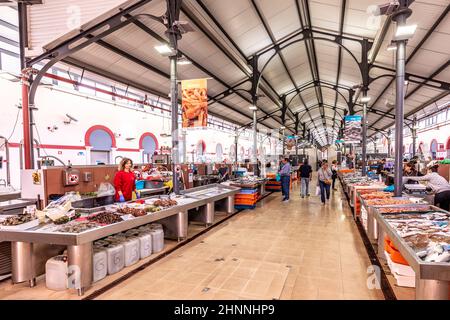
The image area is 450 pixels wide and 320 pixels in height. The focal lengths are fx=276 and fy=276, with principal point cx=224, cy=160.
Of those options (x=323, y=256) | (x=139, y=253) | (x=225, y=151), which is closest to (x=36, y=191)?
(x=139, y=253)

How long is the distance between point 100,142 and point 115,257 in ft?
26.4

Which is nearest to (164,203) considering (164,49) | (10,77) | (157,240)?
(157,240)

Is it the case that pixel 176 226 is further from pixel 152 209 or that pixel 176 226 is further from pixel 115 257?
pixel 115 257

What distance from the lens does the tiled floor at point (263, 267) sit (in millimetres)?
2996

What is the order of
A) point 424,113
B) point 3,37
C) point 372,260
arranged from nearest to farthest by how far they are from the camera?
point 372,260, point 3,37, point 424,113

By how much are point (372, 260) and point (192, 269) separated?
8.44ft

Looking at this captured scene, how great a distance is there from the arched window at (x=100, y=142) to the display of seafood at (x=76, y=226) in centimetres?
730

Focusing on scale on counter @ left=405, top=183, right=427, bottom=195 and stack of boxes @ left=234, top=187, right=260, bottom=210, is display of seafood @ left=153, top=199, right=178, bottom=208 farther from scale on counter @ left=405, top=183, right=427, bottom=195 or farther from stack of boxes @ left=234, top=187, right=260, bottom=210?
scale on counter @ left=405, top=183, right=427, bottom=195

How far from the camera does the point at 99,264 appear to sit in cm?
330

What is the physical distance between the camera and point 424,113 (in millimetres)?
17156

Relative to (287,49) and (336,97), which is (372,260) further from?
(336,97)

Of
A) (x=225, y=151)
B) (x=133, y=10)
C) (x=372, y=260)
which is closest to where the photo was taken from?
(x=372, y=260)

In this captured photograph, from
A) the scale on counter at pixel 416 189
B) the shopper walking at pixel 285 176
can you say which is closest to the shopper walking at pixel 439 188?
the scale on counter at pixel 416 189

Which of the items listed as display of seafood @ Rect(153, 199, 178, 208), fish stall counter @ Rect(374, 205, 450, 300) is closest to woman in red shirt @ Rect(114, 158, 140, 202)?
display of seafood @ Rect(153, 199, 178, 208)
